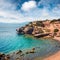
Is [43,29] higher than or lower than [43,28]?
lower

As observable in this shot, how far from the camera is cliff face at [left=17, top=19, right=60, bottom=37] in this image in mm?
15524

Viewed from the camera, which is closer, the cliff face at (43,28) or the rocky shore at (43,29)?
the rocky shore at (43,29)

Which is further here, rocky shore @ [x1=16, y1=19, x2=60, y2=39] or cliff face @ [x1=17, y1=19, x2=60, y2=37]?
cliff face @ [x1=17, y1=19, x2=60, y2=37]

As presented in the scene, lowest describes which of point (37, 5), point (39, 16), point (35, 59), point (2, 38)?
point (35, 59)

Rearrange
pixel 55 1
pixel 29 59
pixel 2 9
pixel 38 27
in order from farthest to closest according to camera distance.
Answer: pixel 38 27
pixel 55 1
pixel 2 9
pixel 29 59

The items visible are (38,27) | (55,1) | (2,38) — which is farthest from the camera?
(38,27)

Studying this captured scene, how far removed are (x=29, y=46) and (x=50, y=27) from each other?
4975 mm

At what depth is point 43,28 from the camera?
16.0 metres

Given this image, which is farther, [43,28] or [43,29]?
[43,29]

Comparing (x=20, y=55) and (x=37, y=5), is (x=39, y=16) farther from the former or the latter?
(x=20, y=55)

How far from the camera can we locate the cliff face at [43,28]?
15524 mm

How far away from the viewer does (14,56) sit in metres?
9.85

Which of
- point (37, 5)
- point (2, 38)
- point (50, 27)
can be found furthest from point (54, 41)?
point (2, 38)

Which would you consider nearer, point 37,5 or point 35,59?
point 35,59
